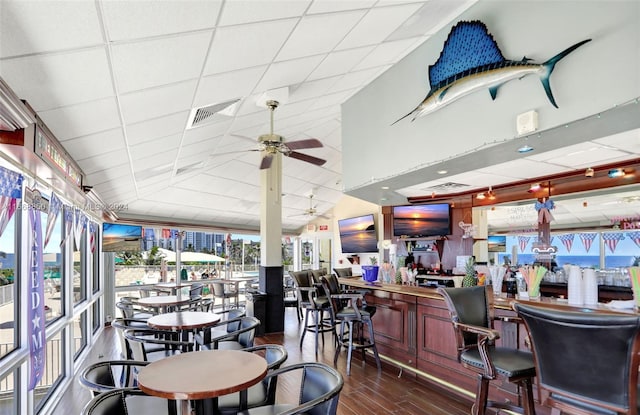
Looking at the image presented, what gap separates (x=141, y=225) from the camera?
8.62 meters

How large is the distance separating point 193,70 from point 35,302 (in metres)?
2.17

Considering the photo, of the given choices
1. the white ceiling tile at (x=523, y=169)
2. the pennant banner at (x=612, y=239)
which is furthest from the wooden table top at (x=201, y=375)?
the pennant banner at (x=612, y=239)

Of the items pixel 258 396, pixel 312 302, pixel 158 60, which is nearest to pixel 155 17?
pixel 158 60

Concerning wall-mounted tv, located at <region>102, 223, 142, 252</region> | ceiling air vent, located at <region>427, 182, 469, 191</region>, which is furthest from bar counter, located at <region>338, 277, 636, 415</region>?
wall-mounted tv, located at <region>102, 223, 142, 252</region>

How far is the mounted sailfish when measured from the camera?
9.04 ft

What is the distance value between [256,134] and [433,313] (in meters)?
3.56

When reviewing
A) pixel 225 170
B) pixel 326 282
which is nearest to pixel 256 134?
pixel 225 170

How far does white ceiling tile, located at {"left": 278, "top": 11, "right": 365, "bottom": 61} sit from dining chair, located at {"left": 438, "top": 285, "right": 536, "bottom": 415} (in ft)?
7.33

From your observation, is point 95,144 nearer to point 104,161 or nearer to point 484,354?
point 104,161

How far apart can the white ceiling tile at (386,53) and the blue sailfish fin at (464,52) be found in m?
0.38

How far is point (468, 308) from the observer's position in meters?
3.05

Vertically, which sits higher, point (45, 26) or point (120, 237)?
point (45, 26)

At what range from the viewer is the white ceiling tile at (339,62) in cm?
357

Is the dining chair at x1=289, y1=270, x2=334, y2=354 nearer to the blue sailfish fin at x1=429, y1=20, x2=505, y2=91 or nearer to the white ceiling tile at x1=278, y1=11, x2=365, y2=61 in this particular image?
the blue sailfish fin at x1=429, y1=20, x2=505, y2=91
